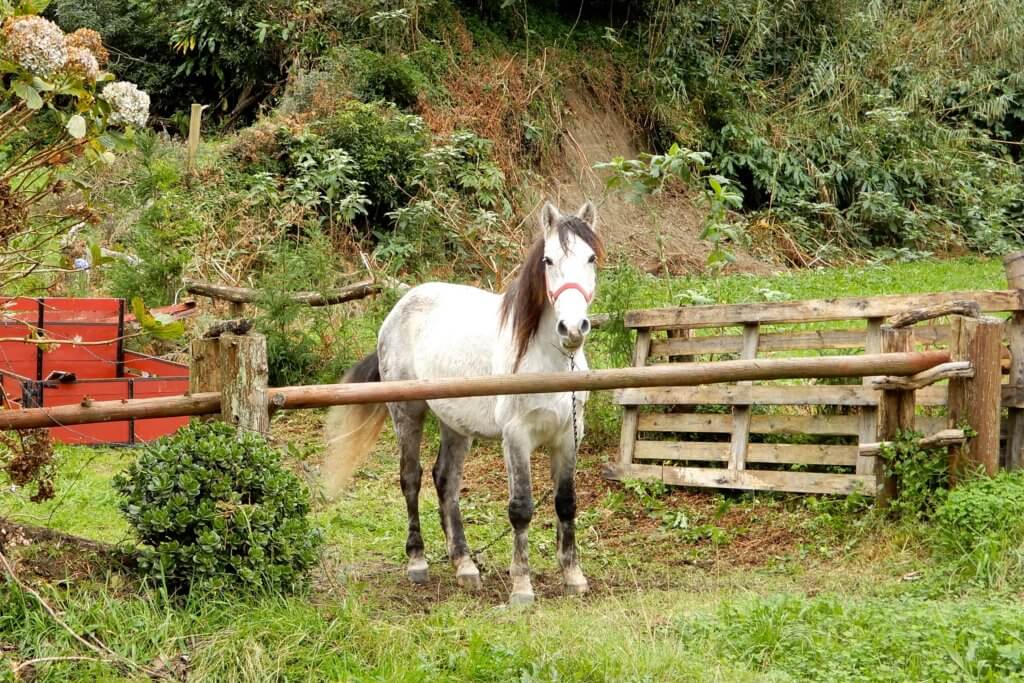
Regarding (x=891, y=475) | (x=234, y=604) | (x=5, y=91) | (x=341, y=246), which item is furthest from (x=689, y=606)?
(x=341, y=246)

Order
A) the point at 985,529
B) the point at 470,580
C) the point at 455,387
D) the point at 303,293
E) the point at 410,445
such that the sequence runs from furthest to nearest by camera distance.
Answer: the point at 303,293
the point at 410,445
the point at 470,580
the point at 985,529
the point at 455,387

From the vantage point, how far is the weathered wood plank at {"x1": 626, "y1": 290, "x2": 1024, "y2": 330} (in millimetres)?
6430

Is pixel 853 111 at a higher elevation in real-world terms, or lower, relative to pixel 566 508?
higher

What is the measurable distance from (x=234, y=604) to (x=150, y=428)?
16.5 feet

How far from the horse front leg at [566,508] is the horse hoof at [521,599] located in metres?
0.26

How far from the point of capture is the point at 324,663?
421cm

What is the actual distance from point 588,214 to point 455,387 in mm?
1378

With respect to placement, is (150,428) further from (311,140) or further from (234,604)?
(311,140)

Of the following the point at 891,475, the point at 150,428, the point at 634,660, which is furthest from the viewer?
the point at 150,428

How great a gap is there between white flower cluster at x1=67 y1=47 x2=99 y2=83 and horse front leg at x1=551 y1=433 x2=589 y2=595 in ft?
9.38

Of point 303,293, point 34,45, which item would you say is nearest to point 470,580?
point 34,45

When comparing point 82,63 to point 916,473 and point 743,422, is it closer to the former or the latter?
point 916,473

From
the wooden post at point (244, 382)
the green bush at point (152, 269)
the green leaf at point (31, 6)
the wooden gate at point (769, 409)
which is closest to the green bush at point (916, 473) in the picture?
the wooden gate at point (769, 409)

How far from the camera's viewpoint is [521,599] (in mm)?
5652
